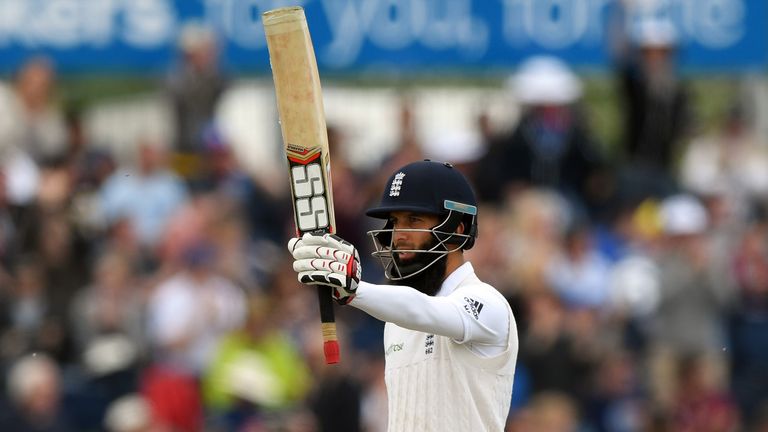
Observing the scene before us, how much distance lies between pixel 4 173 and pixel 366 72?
3925mm

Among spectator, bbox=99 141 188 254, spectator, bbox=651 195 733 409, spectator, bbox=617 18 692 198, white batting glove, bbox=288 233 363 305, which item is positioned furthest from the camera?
spectator, bbox=617 18 692 198

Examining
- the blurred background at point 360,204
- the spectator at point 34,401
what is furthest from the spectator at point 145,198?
the spectator at point 34,401

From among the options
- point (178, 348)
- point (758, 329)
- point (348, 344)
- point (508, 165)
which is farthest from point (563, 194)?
point (178, 348)

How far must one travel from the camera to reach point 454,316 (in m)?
6.62

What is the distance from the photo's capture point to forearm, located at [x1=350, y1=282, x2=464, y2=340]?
640cm

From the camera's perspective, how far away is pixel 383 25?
14953 millimetres

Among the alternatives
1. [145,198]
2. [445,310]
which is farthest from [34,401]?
[445,310]

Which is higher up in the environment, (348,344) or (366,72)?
(366,72)

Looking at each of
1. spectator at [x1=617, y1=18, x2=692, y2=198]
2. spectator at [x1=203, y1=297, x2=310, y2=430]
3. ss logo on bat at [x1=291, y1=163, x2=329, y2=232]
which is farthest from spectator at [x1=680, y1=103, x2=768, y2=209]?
ss logo on bat at [x1=291, y1=163, x2=329, y2=232]

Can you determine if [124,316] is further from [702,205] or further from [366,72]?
[702,205]

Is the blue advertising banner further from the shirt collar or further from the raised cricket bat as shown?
the shirt collar

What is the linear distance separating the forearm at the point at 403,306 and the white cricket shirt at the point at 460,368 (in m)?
0.11

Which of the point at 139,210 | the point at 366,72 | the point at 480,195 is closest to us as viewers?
the point at 139,210

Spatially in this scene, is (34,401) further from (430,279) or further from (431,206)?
(431,206)
